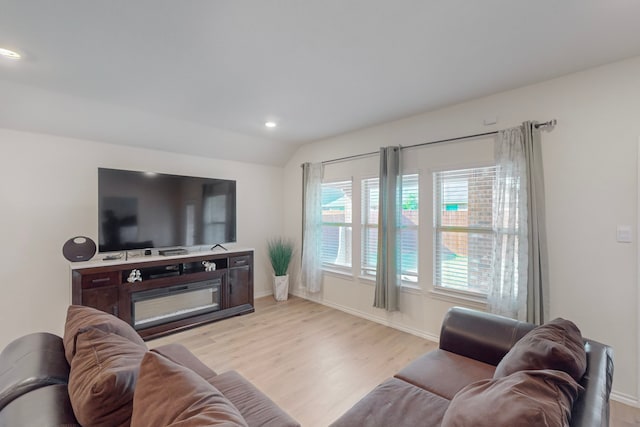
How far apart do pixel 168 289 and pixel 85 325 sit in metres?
2.37

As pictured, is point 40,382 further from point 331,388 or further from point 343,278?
point 343,278

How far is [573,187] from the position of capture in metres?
2.46

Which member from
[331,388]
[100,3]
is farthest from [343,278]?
[100,3]

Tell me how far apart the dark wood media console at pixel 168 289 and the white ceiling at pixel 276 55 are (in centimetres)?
164

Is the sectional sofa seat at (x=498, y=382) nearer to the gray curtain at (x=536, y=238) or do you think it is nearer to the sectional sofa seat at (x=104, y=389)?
the sectional sofa seat at (x=104, y=389)

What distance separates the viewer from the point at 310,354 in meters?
2.95

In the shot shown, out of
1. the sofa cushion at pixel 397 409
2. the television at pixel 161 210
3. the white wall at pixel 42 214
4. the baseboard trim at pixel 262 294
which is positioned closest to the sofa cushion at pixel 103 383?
the sofa cushion at pixel 397 409

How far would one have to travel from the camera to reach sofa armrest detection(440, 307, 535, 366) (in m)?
1.84

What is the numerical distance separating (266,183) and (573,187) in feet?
13.5

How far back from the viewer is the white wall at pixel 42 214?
117 inches

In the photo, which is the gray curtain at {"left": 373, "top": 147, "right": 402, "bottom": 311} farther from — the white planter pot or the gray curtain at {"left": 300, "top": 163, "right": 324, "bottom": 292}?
the white planter pot

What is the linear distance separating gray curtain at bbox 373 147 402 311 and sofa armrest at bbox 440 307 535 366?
1.39 metres

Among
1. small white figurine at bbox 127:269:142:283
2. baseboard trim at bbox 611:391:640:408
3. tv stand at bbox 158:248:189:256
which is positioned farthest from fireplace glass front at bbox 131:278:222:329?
baseboard trim at bbox 611:391:640:408

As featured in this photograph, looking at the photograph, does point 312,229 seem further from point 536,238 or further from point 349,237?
point 536,238
